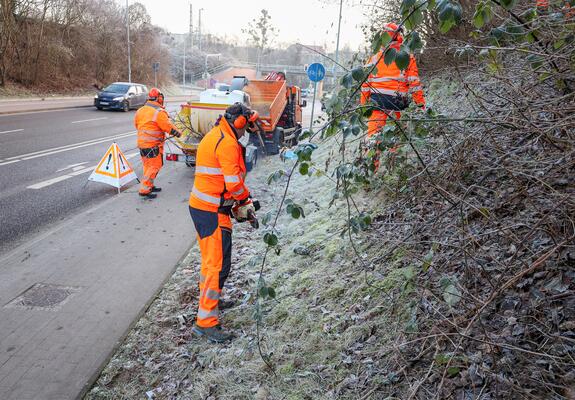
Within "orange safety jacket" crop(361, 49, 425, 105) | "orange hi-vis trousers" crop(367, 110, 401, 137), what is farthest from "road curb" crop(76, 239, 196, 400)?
"orange safety jacket" crop(361, 49, 425, 105)

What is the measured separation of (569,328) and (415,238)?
5.03 feet

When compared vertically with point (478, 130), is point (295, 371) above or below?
below

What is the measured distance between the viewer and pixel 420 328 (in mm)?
2918

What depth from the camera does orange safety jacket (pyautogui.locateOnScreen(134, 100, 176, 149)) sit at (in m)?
8.73

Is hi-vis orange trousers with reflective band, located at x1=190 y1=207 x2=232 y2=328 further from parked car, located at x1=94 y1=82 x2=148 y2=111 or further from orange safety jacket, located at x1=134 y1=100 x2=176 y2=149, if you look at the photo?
parked car, located at x1=94 y1=82 x2=148 y2=111

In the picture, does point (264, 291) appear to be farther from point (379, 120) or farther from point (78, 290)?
point (78, 290)

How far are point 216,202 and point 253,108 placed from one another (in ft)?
30.9

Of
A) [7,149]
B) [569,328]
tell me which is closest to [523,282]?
[569,328]

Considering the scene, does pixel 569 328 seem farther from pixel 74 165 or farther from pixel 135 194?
pixel 74 165

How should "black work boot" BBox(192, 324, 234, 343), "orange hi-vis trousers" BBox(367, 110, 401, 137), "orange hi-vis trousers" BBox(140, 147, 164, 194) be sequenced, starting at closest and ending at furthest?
"orange hi-vis trousers" BBox(367, 110, 401, 137) → "black work boot" BBox(192, 324, 234, 343) → "orange hi-vis trousers" BBox(140, 147, 164, 194)

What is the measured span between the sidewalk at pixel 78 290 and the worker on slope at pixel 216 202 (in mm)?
885

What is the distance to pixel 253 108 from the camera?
13.2m

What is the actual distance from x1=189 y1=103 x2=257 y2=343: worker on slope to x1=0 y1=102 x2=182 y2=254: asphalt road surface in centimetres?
353

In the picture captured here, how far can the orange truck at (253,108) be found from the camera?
1056 cm
